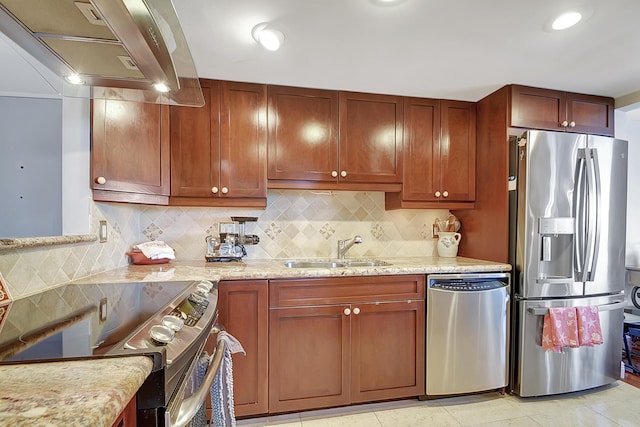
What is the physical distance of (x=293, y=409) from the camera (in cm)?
177

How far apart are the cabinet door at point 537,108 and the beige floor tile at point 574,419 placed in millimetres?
1898

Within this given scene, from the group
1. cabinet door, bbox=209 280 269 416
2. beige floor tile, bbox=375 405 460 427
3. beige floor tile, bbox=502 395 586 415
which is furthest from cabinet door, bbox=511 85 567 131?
cabinet door, bbox=209 280 269 416

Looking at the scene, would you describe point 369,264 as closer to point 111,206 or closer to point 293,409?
point 293,409

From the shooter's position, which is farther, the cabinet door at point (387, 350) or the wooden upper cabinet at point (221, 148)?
the wooden upper cabinet at point (221, 148)

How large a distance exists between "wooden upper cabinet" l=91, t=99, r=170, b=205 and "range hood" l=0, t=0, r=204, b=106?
29 centimetres

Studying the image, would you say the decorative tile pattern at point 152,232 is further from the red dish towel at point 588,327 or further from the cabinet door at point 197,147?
the red dish towel at point 588,327

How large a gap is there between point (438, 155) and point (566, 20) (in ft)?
3.49

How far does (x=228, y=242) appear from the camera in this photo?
2111 millimetres

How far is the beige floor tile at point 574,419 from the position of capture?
5.73 feet

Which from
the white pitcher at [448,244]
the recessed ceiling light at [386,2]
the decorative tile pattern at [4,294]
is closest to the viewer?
the decorative tile pattern at [4,294]

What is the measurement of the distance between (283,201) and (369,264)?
860 mm

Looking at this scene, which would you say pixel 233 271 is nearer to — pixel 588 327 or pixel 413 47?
pixel 413 47

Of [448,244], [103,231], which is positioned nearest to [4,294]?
[103,231]

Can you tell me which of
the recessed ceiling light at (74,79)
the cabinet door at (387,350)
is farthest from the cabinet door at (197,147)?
the cabinet door at (387,350)
